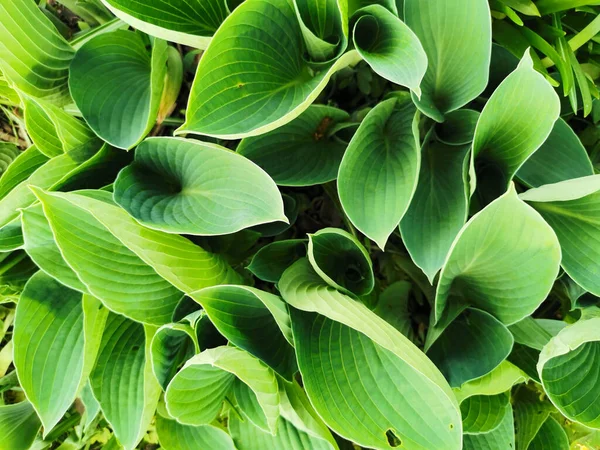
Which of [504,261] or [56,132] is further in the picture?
[56,132]

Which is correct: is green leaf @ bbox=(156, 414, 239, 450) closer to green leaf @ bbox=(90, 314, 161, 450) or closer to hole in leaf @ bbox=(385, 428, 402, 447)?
green leaf @ bbox=(90, 314, 161, 450)

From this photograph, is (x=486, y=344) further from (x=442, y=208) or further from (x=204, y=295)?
(x=204, y=295)

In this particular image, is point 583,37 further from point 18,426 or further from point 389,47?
point 18,426

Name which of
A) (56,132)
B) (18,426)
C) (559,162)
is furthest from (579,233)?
(18,426)

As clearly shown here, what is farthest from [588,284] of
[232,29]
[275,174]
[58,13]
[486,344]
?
[58,13]

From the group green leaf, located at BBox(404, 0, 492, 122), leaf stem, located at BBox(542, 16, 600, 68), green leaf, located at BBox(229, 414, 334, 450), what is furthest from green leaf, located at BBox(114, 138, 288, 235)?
leaf stem, located at BBox(542, 16, 600, 68)
